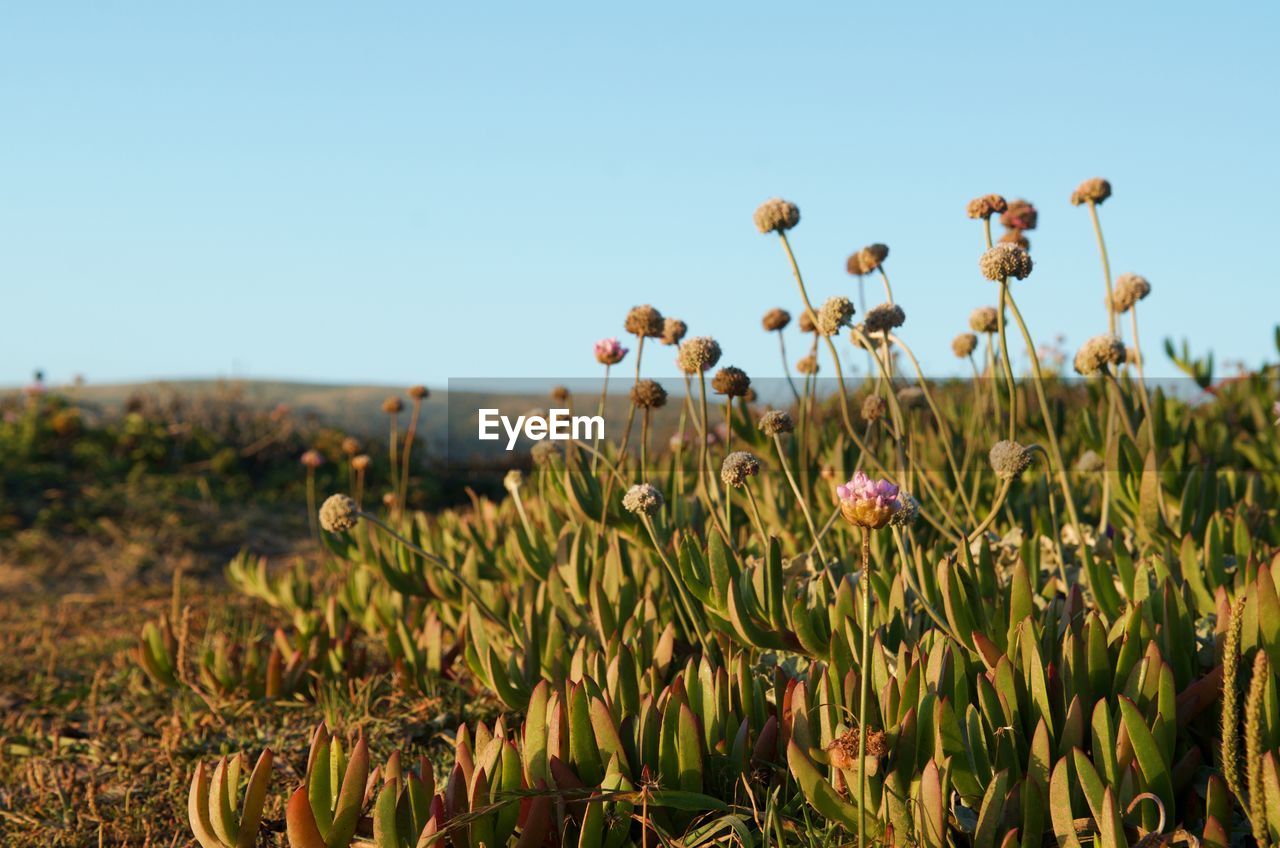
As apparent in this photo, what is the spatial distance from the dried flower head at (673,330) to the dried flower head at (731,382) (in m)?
0.45

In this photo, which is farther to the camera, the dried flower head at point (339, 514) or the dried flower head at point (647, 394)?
the dried flower head at point (647, 394)

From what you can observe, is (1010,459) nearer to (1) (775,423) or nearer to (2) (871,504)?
(1) (775,423)

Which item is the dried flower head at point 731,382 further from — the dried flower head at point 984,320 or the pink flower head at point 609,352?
the dried flower head at point 984,320

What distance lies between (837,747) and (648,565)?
1656 mm

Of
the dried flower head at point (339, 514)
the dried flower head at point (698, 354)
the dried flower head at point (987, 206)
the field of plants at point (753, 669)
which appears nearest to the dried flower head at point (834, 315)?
the field of plants at point (753, 669)

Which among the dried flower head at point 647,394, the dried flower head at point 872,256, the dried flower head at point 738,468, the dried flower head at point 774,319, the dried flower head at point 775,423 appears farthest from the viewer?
the dried flower head at point 774,319

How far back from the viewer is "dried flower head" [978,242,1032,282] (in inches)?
104

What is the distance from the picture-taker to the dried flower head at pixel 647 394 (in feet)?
10.5

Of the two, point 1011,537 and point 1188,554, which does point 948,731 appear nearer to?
point 1188,554

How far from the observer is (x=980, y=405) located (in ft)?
15.0

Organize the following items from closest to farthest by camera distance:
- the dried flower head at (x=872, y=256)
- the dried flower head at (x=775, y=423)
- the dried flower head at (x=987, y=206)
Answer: the dried flower head at (x=775, y=423)
the dried flower head at (x=987, y=206)
the dried flower head at (x=872, y=256)

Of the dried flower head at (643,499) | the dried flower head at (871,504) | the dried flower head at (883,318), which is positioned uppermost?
the dried flower head at (883,318)

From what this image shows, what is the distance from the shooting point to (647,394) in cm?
323

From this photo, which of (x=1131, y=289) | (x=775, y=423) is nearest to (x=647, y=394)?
(x=775, y=423)
